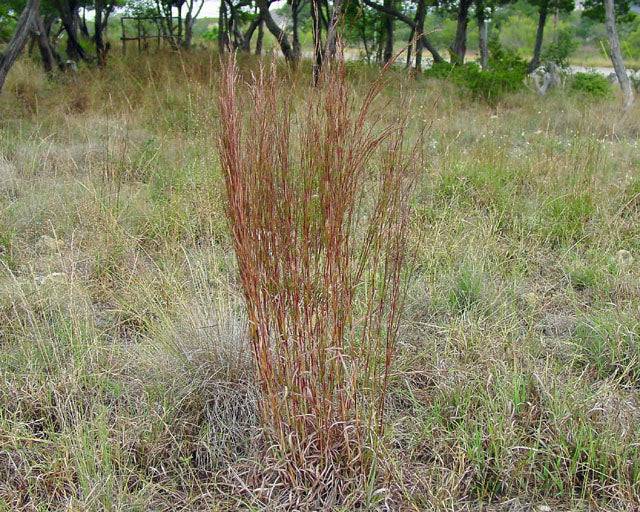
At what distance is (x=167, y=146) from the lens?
5633 mm

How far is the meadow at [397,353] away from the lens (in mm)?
2064

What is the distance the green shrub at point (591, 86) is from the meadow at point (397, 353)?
5.21 m

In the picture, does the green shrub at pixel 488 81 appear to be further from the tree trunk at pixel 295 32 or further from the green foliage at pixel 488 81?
the tree trunk at pixel 295 32

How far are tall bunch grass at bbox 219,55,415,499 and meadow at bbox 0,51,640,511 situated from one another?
0.14 m

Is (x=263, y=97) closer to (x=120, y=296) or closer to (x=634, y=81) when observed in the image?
(x=120, y=296)

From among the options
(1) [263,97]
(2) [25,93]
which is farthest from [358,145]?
(2) [25,93]

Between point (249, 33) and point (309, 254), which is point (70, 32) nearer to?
point (249, 33)

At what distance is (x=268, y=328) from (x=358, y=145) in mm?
628

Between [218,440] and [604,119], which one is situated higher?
[604,119]

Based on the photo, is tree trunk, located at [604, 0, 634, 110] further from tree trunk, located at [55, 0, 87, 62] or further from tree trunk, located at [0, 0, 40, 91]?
tree trunk, located at [55, 0, 87, 62]

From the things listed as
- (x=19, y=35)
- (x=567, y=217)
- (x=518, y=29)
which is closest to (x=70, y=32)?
(x=19, y=35)

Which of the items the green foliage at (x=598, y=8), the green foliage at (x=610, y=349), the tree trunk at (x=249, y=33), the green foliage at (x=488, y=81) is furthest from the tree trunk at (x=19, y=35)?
the green foliage at (x=598, y=8)

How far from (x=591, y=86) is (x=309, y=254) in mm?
9242

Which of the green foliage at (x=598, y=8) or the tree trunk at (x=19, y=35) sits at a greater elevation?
the green foliage at (x=598, y=8)
